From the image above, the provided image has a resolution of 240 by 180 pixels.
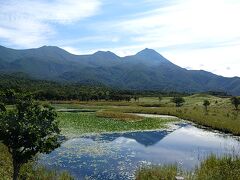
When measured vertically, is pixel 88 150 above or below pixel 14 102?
below

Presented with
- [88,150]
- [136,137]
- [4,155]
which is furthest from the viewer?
[136,137]

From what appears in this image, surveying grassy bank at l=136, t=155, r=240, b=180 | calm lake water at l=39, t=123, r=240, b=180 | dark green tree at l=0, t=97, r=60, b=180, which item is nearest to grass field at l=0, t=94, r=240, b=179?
grassy bank at l=136, t=155, r=240, b=180

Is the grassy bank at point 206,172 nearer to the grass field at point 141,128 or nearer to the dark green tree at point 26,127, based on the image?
the grass field at point 141,128

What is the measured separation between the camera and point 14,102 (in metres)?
23.0

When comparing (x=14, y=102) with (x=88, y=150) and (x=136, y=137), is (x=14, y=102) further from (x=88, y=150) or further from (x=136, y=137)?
(x=136, y=137)

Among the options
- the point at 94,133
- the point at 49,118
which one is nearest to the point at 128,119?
the point at 94,133

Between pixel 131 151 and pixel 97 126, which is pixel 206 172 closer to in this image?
pixel 131 151

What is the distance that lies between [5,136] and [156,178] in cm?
1166

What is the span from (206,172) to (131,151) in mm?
18824

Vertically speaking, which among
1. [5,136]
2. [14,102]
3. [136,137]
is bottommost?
[136,137]

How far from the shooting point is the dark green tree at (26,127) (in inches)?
867

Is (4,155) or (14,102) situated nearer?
(14,102)

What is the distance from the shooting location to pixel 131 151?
45875 mm

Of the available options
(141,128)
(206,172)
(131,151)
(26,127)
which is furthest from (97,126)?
(26,127)
